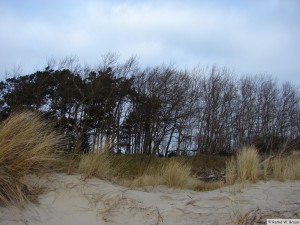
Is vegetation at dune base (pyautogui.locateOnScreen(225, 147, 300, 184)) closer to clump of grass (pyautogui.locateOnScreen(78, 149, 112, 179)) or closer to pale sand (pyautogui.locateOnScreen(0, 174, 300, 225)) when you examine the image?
pale sand (pyautogui.locateOnScreen(0, 174, 300, 225))

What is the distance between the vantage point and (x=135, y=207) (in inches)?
231

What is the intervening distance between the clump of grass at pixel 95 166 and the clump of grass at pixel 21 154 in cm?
57

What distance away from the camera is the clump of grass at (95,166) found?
7082 mm

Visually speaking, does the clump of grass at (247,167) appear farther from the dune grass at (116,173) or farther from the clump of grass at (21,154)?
the clump of grass at (21,154)

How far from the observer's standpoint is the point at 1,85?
1107 inches

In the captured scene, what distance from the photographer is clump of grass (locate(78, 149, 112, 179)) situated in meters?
7.08

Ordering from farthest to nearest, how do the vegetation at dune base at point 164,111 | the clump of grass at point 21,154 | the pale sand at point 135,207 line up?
1. the vegetation at dune base at point 164,111
2. the clump of grass at point 21,154
3. the pale sand at point 135,207

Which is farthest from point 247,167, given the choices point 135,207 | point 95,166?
point 135,207

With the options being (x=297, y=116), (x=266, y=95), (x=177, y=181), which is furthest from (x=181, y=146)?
(x=177, y=181)

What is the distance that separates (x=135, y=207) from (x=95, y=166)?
1.69 meters

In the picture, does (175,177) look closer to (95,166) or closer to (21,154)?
(95,166)

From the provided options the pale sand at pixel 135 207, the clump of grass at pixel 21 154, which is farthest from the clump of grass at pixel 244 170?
the clump of grass at pixel 21 154

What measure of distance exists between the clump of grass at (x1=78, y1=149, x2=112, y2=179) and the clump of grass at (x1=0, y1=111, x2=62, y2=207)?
1.87 ft

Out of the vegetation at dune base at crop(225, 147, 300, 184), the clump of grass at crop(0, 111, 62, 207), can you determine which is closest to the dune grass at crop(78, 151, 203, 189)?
the clump of grass at crop(0, 111, 62, 207)
